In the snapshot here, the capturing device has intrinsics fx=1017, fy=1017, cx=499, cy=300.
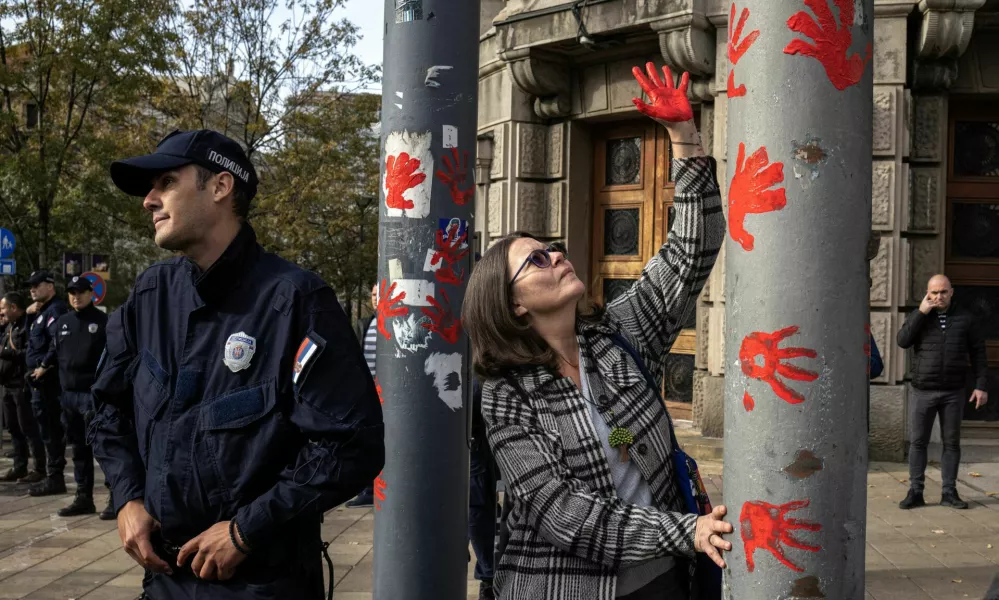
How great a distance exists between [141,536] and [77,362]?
7.16m

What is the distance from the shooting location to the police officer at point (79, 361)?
8.61 m

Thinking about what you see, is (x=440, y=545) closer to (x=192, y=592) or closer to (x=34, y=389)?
(x=192, y=592)

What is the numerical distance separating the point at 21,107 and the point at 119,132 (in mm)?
1962

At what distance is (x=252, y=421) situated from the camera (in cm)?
223

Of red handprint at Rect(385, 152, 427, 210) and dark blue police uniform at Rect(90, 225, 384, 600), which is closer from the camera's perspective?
dark blue police uniform at Rect(90, 225, 384, 600)

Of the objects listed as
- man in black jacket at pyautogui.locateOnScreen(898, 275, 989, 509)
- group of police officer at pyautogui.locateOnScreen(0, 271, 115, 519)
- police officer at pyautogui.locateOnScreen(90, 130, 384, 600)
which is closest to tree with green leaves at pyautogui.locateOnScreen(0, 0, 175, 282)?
group of police officer at pyautogui.locateOnScreen(0, 271, 115, 519)

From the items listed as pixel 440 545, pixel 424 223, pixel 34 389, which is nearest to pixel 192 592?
pixel 440 545

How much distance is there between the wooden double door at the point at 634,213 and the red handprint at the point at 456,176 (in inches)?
320

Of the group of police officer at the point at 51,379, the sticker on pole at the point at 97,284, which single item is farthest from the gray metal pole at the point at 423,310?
the sticker on pole at the point at 97,284

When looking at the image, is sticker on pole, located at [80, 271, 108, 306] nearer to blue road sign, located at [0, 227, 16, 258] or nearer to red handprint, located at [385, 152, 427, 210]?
blue road sign, located at [0, 227, 16, 258]

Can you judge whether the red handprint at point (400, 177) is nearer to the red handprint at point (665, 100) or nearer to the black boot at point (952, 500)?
the red handprint at point (665, 100)

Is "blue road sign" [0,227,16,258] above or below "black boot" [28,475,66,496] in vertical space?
above

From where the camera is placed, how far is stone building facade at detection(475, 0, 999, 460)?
9914 millimetres

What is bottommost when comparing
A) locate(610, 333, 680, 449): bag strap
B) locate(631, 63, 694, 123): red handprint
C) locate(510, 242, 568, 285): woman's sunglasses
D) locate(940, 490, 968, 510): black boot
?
locate(940, 490, 968, 510): black boot
